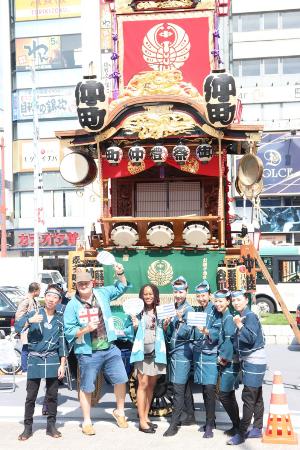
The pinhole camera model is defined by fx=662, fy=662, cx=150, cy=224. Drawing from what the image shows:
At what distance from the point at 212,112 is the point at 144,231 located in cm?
224

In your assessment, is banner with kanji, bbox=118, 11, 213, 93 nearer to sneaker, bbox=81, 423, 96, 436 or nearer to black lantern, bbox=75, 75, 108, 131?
black lantern, bbox=75, 75, 108, 131

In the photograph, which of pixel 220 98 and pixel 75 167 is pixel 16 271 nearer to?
pixel 75 167

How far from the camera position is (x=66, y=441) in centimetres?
778

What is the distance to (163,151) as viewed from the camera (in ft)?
37.1

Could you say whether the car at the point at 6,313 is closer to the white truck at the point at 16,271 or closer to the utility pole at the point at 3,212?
the white truck at the point at 16,271

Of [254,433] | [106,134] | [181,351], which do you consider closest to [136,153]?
[106,134]

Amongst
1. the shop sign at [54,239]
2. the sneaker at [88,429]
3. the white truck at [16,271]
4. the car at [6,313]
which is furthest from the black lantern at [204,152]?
the shop sign at [54,239]

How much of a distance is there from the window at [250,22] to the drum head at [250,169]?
109ft

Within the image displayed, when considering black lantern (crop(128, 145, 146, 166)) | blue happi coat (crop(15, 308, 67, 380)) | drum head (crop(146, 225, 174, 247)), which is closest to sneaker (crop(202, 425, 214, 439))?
blue happi coat (crop(15, 308, 67, 380))

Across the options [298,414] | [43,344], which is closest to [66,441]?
[43,344]

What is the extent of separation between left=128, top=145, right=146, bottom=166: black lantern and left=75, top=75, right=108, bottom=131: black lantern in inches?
26.6

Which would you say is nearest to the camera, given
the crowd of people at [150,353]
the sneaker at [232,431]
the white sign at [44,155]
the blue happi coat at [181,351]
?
the crowd of people at [150,353]

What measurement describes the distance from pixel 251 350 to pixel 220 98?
15.3 ft

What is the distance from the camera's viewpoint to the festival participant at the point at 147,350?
8.10 meters
